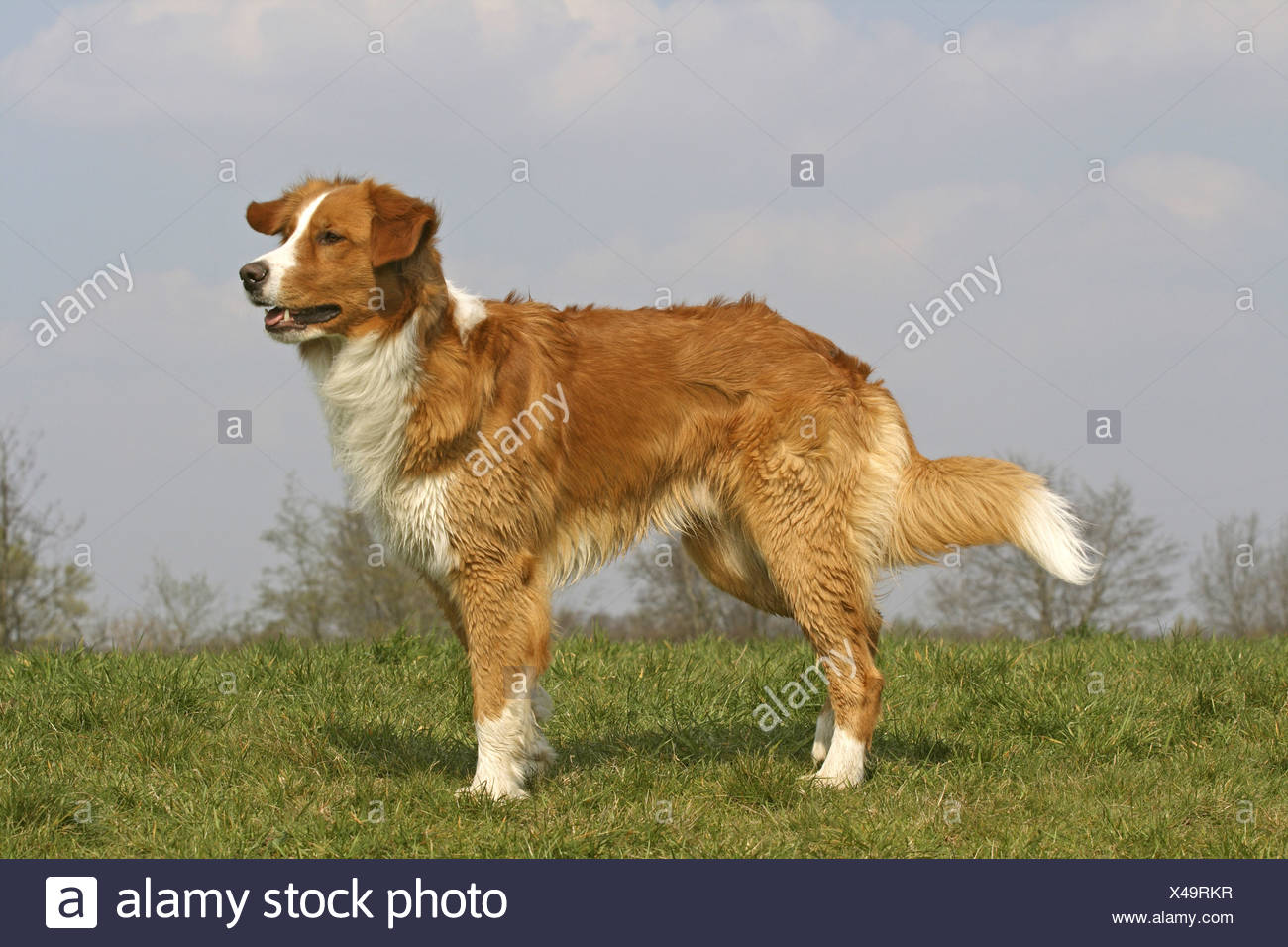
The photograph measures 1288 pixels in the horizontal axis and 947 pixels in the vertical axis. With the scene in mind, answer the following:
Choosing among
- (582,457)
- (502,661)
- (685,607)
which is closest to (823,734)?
(502,661)

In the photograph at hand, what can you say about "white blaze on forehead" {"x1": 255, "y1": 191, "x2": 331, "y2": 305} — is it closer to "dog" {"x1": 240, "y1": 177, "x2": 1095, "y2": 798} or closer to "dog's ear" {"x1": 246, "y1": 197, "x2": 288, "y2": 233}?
"dog" {"x1": 240, "y1": 177, "x2": 1095, "y2": 798}

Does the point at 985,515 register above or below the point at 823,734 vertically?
above

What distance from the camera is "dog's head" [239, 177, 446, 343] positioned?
5336 mm

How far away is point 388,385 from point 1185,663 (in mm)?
5546

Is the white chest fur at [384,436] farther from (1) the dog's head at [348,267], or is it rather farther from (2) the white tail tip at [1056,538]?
(2) the white tail tip at [1056,538]

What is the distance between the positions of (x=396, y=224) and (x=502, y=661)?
205 cm

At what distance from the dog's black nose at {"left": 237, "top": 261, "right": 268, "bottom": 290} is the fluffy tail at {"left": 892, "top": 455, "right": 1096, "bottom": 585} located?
323 cm

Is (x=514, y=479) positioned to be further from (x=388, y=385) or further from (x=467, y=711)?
(x=467, y=711)

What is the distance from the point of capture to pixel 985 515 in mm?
5980

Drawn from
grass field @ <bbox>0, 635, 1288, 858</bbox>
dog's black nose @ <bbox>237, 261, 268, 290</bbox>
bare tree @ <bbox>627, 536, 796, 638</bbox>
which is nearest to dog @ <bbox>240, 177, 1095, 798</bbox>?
dog's black nose @ <bbox>237, 261, 268, 290</bbox>

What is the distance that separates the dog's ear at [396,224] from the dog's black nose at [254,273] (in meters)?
0.47

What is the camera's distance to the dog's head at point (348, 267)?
5.34 meters
